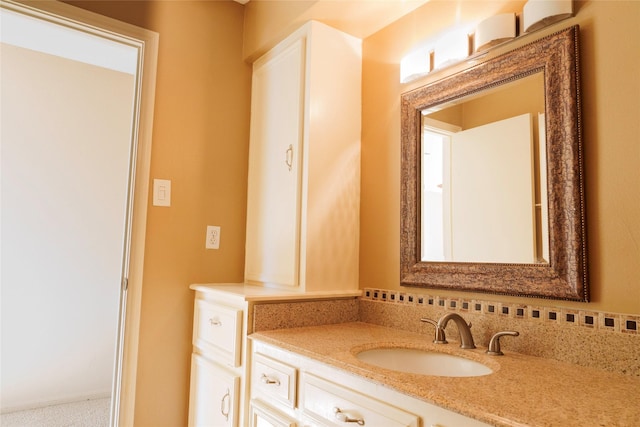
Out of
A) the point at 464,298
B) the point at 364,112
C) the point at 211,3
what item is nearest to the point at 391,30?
the point at 364,112

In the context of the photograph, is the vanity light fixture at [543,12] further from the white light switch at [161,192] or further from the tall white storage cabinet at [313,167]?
the white light switch at [161,192]

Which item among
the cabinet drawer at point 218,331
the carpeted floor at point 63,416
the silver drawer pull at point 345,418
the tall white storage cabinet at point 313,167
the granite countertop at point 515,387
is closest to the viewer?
the granite countertop at point 515,387

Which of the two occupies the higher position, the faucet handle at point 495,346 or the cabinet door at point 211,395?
the faucet handle at point 495,346

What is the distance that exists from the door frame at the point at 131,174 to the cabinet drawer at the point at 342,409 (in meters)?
1.04

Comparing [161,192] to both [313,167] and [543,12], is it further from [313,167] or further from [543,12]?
[543,12]

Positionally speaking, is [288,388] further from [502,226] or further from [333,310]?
[502,226]

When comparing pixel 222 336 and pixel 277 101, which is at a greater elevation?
pixel 277 101

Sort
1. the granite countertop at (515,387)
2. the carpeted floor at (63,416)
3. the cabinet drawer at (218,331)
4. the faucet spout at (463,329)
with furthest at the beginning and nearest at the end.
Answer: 1. the carpeted floor at (63,416)
2. the cabinet drawer at (218,331)
3. the faucet spout at (463,329)
4. the granite countertop at (515,387)

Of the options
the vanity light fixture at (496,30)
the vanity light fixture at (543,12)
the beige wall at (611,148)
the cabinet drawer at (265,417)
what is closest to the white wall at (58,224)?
the cabinet drawer at (265,417)

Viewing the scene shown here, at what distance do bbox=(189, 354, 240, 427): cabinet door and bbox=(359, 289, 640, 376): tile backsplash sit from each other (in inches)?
29.2

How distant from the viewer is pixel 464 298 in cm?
150

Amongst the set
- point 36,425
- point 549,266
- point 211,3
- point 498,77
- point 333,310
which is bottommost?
point 36,425

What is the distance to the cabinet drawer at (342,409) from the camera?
3.27 ft

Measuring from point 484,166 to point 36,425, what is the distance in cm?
302
